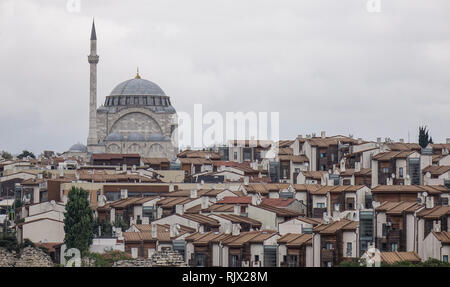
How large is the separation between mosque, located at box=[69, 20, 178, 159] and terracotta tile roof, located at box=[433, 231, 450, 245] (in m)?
80.2

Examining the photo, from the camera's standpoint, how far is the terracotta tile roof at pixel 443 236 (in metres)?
41.7

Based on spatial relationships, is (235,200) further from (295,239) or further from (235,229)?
(295,239)

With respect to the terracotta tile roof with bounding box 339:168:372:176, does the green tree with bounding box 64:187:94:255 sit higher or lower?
lower

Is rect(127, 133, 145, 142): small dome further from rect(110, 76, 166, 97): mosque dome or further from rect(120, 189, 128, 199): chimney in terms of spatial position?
rect(120, 189, 128, 199): chimney

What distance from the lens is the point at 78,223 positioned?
176ft

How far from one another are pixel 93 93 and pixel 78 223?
7130 centimetres

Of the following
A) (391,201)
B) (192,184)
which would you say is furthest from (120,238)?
(192,184)

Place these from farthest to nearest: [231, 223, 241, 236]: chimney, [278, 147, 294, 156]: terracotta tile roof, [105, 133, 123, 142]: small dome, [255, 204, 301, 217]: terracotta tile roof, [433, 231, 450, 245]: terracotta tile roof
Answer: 1. [105, 133, 123, 142]: small dome
2. [278, 147, 294, 156]: terracotta tile roof
3. [255, 204, 301, 217]: terracotta tile roof
4. [231, 223, 241, 236]: chimney
5. [433, 231, 450, 245]: terracotta tile roof

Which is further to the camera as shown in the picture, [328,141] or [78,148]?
[78,148]

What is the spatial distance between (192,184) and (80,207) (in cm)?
2035

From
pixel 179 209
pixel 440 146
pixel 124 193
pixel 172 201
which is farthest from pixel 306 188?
pixel 440 146

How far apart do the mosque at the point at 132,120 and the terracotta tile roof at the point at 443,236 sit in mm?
80180

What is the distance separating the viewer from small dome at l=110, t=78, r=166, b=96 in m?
137

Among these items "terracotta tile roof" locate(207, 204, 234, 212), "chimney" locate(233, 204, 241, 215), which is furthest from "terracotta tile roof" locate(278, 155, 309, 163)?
"chimney" locate(233, 204, 241, 215)
